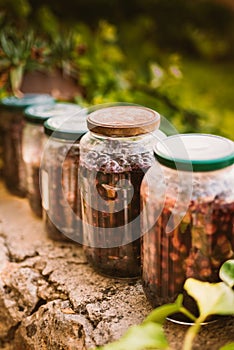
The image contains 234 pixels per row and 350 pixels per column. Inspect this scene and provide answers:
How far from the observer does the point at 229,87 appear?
3248 millimetres

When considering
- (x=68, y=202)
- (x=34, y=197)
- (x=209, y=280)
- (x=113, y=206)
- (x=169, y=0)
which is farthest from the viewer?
(x=169, y=0)

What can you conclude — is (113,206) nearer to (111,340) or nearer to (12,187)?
(111,340)

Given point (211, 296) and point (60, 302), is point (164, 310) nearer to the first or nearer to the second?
point (211, 296)

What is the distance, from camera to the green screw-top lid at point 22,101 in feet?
5.03

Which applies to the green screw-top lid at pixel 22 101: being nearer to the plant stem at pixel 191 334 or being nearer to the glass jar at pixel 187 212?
the glass jar at pixel 187 212

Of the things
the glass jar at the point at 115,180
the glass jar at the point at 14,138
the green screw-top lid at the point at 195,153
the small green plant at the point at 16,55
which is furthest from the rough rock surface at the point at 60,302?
the small green plant at the point at 16,55

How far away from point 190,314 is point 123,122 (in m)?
0.40

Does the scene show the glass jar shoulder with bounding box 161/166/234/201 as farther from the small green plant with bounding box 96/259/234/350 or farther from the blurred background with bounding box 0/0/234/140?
the blurred background with bounding box 0/0/234/140

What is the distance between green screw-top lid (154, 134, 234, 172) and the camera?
34.5 inches

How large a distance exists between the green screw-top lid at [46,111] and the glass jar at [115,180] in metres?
0.28

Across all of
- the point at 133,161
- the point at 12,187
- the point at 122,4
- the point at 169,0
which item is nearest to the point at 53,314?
the point at 133,161

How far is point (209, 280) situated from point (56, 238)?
1.64 ft

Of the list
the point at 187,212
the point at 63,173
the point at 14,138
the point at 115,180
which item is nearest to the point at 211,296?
the point at 187,212

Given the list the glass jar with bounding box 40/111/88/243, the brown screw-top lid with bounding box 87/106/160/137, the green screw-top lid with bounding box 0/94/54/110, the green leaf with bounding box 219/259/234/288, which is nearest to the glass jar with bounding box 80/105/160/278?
the brown screw-top lid with bounding box 87/106/160/137
